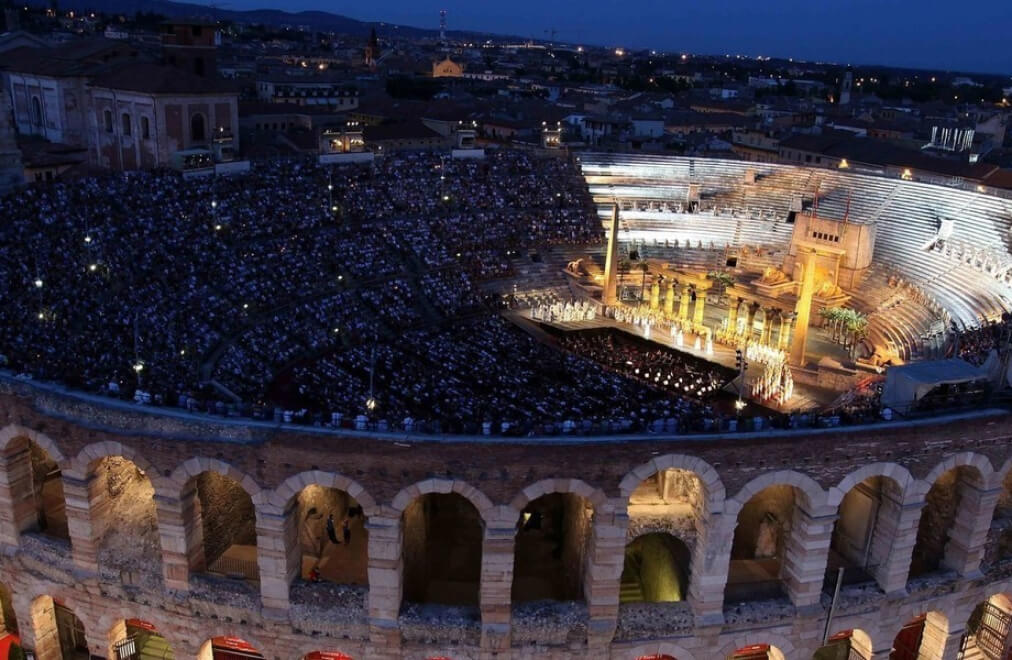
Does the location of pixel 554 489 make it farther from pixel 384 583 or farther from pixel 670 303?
pixel 670 303

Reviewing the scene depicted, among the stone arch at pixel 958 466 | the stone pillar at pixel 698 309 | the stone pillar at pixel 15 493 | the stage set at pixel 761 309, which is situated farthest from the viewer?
the stone pillar at pixel 698 309

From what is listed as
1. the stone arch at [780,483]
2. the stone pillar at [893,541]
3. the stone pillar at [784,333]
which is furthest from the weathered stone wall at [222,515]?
the stone pillar at [784,333]

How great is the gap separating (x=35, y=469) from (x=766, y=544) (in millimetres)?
25765

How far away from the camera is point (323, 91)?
11438 centimetres

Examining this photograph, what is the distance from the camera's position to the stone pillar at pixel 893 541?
87.9 ft

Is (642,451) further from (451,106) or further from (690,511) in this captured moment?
(451,106)

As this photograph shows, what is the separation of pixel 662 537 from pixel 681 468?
6.14 meters

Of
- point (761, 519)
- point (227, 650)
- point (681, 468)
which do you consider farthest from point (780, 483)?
point (227, 650)

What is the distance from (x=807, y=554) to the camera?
86.3 ft

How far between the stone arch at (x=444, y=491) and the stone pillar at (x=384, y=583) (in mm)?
531

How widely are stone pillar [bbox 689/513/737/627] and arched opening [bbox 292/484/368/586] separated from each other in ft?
33.9

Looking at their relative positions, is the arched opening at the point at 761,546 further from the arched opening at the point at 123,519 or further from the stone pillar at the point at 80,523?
the stone pillar at the point at 80,523

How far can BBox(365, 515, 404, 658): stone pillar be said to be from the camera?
80.9 feet

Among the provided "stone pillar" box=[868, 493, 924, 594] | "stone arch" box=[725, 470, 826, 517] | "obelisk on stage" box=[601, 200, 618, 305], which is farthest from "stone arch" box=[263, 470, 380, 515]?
"obelisk on stage" box=[601, 200, 618, 305]
